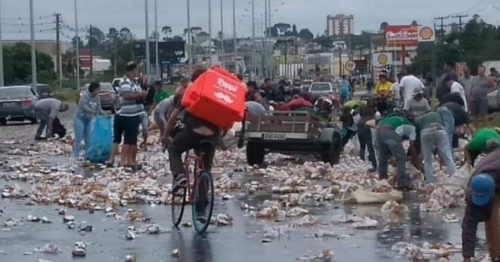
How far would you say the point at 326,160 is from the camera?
23.7 metres

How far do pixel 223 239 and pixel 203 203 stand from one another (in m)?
0.51

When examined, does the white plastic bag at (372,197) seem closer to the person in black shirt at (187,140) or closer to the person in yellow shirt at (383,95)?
the person in black shirt at (187,140)

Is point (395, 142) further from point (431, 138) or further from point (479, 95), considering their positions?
point (479, 95)

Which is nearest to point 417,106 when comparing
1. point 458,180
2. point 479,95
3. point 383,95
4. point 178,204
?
point 458,180

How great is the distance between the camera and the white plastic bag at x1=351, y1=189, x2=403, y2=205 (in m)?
16.8

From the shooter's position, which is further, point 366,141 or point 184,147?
point 366,141

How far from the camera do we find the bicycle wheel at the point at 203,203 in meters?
13.7

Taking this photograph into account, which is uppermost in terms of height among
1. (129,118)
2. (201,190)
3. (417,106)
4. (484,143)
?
(484,143)

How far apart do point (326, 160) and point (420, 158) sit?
345cm

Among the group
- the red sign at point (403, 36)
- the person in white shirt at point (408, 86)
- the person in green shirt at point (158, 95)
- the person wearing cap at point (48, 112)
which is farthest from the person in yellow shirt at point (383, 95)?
the red sign at point (403, 36)

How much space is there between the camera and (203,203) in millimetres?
13719

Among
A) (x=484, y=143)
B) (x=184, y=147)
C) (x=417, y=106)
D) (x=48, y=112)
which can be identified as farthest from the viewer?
(x=48, y=112)

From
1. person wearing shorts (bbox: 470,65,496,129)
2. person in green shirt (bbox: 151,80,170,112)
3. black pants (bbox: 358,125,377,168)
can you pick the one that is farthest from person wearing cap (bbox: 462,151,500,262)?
person wearing shorts (bbox: 470,65,496,129)

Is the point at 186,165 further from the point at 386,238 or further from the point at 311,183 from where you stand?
the point at 311,183
